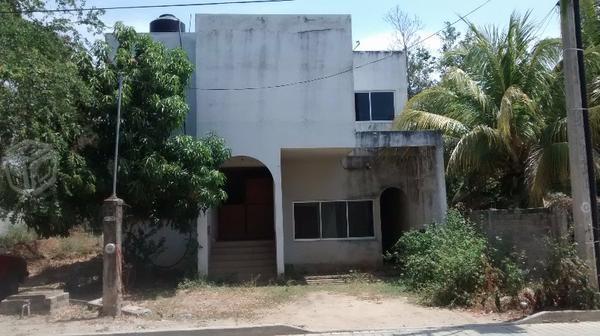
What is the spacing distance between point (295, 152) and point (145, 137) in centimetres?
460

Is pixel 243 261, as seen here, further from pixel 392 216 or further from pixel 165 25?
pixel 165 25

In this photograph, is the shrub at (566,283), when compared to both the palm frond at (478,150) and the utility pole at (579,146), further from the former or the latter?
the palm frond at (478,150)

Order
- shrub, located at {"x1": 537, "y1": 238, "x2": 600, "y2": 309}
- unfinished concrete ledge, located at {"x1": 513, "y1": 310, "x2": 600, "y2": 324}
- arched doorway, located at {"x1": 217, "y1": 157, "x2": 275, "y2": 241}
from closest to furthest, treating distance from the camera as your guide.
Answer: unfinished concrete ledge, located at {"x1": 513, "y1": 310, "x2": 600, "y2": 324} → shrub, located at {"x1": 537, "y1": 238, "x2": 600, "y2": 309} → arched doorway, located at {"x1": 217, "y1": 157, "x2": 275, "y2": 241}

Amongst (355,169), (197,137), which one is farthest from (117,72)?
(355,169)

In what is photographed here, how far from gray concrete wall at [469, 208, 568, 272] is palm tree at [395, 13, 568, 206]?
1595 millimetres

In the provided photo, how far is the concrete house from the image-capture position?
50.7 feet

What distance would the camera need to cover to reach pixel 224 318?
34.4 ft

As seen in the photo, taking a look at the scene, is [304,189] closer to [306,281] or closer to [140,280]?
[306,281]

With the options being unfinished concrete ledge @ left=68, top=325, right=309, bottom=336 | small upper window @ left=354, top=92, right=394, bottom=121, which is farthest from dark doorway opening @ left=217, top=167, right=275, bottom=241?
unfinished concrete ledge @ left=68, top=325, right=309, bottom=336

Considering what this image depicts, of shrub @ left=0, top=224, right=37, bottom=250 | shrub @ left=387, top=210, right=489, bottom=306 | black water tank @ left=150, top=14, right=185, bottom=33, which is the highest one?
black water tank @ left=150, top=14, right=185, bottom=33

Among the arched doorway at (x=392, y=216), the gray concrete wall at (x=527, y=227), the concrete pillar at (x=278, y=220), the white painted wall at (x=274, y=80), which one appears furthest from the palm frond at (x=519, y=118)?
the concrete pillar at (x=278, y=220)

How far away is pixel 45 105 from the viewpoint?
11.4 m

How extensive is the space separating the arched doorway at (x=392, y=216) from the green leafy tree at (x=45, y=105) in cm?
977

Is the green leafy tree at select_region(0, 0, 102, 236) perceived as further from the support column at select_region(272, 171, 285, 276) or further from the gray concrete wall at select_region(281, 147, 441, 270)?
the gray concrete wall at select_region(281, 147, 441, 270)
